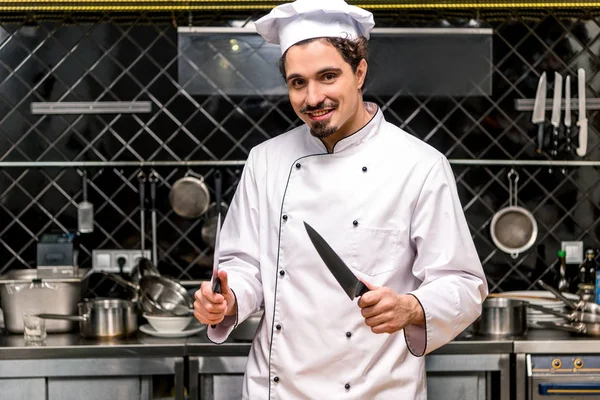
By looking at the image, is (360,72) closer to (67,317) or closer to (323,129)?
(323,129)

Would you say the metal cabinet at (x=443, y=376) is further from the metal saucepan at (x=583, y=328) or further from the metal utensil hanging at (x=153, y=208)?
the metal utensil hanging at (x=153, y=208)

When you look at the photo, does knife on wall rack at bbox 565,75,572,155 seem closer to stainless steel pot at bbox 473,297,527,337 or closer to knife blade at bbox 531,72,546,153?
knife blade at bbox 531,72,546,153

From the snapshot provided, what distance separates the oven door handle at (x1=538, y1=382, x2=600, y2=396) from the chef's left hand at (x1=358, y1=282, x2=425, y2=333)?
1293mm

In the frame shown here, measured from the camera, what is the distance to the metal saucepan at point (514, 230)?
136 inches

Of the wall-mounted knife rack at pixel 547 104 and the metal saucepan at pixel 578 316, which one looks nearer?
the metal saucepan at pixel 578 316

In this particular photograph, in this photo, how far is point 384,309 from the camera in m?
1.64

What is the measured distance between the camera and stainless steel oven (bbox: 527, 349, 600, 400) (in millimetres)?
2814

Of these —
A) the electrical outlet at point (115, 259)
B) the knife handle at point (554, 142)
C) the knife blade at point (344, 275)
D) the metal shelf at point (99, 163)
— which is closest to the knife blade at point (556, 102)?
the knife handle at point (554, 142)

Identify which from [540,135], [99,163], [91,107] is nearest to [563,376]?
[540,135]

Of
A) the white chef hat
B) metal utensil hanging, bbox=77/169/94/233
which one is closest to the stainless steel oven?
the white chef hat

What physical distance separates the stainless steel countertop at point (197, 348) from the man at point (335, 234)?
73cm

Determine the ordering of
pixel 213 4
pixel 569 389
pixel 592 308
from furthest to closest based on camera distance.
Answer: pixel 213 4 → pixel 592 308 → pixel 569 389

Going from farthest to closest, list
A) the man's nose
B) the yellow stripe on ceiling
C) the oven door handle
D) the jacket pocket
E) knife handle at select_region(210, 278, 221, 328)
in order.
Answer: the yellow stripe on ceiling
the oven door handle
the jacket pocket
the man's nose
knife handle at select_region(210, 278, 221, 328)

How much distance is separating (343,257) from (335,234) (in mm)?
65
